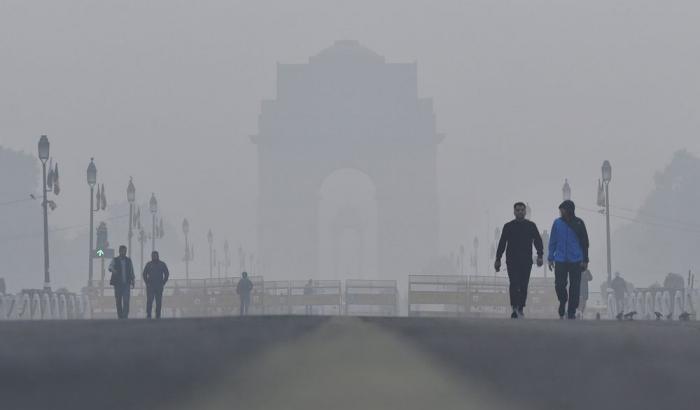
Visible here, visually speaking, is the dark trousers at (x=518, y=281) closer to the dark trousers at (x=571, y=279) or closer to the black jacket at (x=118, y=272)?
the dark trousers at (x=571, y=279)

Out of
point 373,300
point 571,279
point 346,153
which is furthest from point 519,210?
point 346,153

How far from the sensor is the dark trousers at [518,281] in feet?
67.1

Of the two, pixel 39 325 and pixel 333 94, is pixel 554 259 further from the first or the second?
pixel 333 94

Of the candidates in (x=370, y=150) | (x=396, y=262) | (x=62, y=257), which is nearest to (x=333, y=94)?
(x=370, y=150)

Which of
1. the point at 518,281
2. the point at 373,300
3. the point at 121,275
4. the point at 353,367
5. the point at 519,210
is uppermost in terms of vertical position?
the point at 519,210

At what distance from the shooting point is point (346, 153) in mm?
131625

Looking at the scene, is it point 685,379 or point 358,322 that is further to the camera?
point 358,322

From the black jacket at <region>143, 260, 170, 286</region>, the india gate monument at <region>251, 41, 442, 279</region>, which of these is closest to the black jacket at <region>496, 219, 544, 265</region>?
the black jacket at <region>143, 260, 170, 286</region>

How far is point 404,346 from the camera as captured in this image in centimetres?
1367

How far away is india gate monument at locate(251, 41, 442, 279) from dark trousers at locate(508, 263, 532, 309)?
331ft

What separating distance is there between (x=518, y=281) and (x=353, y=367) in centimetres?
873

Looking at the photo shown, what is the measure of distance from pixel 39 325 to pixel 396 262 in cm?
10512

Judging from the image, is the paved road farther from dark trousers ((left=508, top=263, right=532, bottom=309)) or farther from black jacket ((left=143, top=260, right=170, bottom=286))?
Result: black jacket ((left=143, top=260, right=170, bottom=286))

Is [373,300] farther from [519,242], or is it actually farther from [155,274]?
[519,242]
